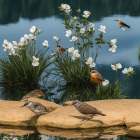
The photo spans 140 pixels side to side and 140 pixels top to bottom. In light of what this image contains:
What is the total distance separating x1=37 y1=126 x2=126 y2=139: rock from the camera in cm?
491

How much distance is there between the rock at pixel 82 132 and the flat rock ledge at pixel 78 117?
10 cm

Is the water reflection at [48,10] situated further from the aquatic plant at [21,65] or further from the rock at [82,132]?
the rock at [82,132]

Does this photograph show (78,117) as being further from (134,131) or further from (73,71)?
(73,71)

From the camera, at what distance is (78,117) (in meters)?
5.39

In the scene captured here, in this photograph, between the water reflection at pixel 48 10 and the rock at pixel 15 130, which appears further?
the water reflection at pixel 48 10

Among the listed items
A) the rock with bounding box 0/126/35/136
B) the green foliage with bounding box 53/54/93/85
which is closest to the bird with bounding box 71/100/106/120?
the rock with bounding box 0/126/35/136

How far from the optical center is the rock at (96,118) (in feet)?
17.4

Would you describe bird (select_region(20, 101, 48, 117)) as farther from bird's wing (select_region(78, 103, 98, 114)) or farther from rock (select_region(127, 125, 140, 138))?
rock (select_region(127, 125, 140, 138))

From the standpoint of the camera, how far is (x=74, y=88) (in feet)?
25.2

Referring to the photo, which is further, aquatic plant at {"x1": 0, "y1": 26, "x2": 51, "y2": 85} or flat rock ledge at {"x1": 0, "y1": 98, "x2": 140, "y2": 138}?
aquatic plant at {"x1": 0, "y1": 26, "x2": 51, "y2": 85}

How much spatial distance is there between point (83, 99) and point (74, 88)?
90cm

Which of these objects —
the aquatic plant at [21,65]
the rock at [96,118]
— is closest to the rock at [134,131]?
the rock at [96,118]

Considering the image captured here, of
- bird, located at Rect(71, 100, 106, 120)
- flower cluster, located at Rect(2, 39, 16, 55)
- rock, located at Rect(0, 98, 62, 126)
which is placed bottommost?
rock, located at Rect(0, 98, 62, 126)

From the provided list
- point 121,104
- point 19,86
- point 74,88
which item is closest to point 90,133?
point 121,104
